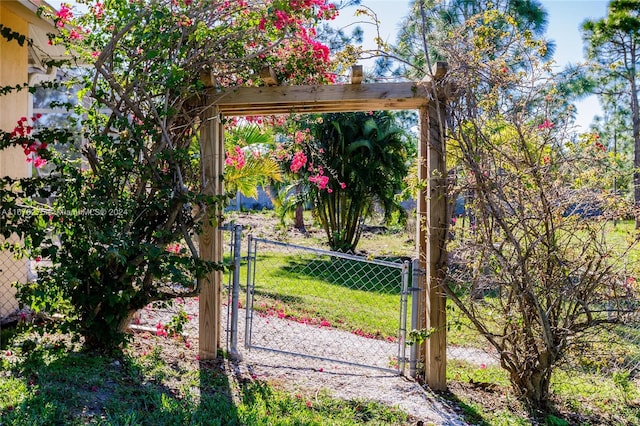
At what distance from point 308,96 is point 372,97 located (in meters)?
0.58

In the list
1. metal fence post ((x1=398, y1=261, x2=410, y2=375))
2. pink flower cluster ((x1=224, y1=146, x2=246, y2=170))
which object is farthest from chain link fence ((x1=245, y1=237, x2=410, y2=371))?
pink flower cluster ((x1=224, y1=146, x2=246, y2=170))

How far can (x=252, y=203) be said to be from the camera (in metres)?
24.1

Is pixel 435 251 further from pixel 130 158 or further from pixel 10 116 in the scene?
pixel 10 116

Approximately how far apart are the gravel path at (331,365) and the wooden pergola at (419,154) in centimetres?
35

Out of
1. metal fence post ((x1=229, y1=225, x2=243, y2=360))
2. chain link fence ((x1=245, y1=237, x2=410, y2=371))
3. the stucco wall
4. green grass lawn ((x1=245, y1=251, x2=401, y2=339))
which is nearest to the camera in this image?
metal fence post ((x1=229, y1=225, x2=243, y2=360))

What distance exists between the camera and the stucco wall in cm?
526

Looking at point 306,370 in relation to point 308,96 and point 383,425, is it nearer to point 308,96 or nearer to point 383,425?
point 383,425

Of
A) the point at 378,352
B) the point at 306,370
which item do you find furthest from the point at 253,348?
the point at 378,352

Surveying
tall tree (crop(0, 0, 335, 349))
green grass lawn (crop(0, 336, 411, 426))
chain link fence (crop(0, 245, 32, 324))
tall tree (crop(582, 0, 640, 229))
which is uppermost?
tall tree (crop(582, 0, 640, 229))

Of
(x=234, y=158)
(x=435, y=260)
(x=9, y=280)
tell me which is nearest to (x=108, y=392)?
(x=9, y=280)

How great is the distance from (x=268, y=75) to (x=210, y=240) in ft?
5.21

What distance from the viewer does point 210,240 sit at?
472 cm

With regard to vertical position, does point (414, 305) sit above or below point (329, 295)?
above

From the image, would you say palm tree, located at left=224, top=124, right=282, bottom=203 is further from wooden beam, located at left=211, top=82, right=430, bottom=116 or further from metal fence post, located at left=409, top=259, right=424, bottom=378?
metal fence post, located at left=409, top=259, right=424, bottom=378
